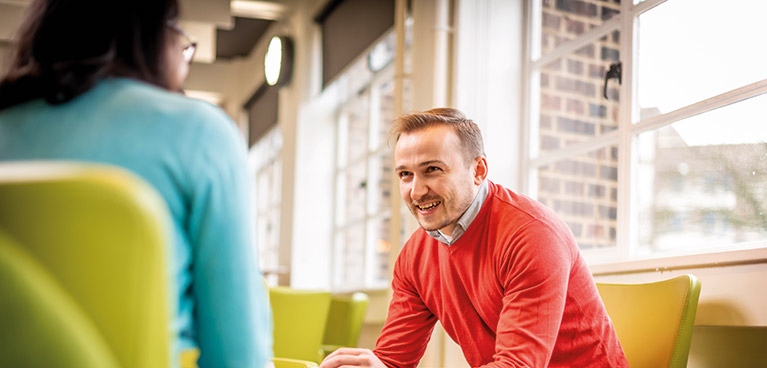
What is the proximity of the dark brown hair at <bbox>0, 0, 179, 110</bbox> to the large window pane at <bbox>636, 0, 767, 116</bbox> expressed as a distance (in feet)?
6.58

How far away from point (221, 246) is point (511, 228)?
3.83 ft

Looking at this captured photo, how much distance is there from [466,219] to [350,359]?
0.50 metres

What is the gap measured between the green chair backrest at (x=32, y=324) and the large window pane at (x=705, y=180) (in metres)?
2.14

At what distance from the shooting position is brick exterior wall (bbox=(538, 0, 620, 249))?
3.13 meters

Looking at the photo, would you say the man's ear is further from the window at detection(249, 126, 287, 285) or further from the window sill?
the window at detection(249, 126, 287, 285)

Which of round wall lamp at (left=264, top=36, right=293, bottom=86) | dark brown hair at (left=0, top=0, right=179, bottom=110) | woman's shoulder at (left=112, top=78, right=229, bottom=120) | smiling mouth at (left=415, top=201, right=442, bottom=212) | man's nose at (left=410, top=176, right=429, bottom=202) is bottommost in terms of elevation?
smiling mouth at (left=415, top=201, right=442, bottom=212)

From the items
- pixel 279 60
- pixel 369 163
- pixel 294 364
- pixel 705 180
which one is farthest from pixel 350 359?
pixel 279 60

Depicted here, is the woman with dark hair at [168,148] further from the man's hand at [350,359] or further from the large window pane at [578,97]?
the large window pane at [578,97]

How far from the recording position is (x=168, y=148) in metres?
0.86

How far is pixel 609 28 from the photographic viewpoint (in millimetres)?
3117

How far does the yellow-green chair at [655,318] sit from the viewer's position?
2002 mm

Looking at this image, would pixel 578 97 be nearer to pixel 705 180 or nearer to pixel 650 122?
pixel 650 122

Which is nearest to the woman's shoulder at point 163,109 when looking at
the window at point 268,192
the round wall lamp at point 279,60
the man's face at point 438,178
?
the man's face at point 438,178

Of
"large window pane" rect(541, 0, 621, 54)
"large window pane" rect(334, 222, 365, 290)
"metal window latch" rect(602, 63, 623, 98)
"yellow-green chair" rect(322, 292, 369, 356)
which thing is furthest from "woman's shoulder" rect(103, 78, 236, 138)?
"large window pane" rect(334, 222, 365, 290)
